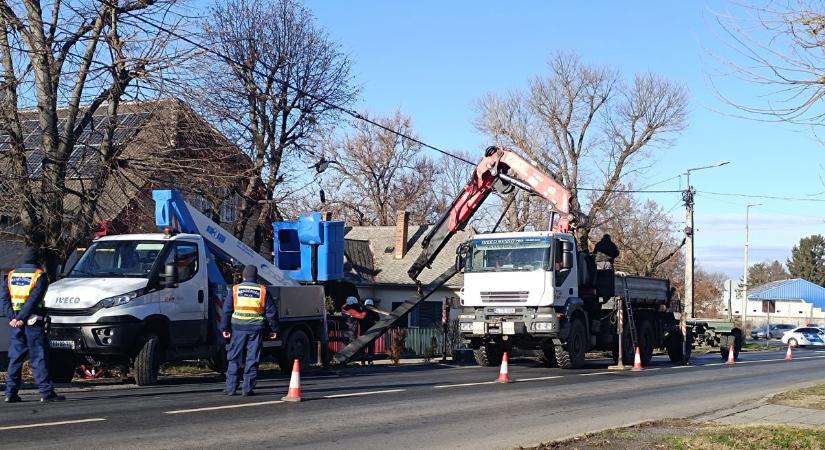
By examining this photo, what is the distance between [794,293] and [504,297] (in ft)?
306

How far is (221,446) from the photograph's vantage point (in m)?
9.37

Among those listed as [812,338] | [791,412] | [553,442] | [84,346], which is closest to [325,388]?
[84,346]

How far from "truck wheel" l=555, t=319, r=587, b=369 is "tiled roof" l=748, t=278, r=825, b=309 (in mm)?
89892

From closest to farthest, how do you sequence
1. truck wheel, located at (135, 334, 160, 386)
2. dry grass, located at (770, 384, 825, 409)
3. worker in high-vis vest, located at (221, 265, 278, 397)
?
worker in high-vis vest, located at (221, 265, 278, 397) < dry grass, located at (770, 384, 825, 409) < truck wheel, located at (135, 334, 160, 386)

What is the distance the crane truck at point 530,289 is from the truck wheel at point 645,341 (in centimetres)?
6

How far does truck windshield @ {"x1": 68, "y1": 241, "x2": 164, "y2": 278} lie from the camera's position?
15.7 meters

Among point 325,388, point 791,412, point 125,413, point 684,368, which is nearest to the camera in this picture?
point 125,413

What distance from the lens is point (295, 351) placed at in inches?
756

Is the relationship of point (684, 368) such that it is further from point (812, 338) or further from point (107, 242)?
point (812, 338)

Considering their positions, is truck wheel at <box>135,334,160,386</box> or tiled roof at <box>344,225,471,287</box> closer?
truck wheel at <box>135,334,160,386</box>

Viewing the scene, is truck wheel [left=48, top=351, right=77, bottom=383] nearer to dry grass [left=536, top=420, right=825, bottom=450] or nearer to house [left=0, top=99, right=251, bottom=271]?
house [left=0, top=99, right=251, bottom=271]

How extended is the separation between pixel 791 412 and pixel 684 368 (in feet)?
36.4

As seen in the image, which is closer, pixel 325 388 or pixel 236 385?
pixel 236 385

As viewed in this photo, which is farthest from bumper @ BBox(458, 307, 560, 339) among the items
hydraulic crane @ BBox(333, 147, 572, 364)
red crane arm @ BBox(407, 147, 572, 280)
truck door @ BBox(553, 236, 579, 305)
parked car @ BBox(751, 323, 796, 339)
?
parked car @ BBox(751, 323, 796, 339)
